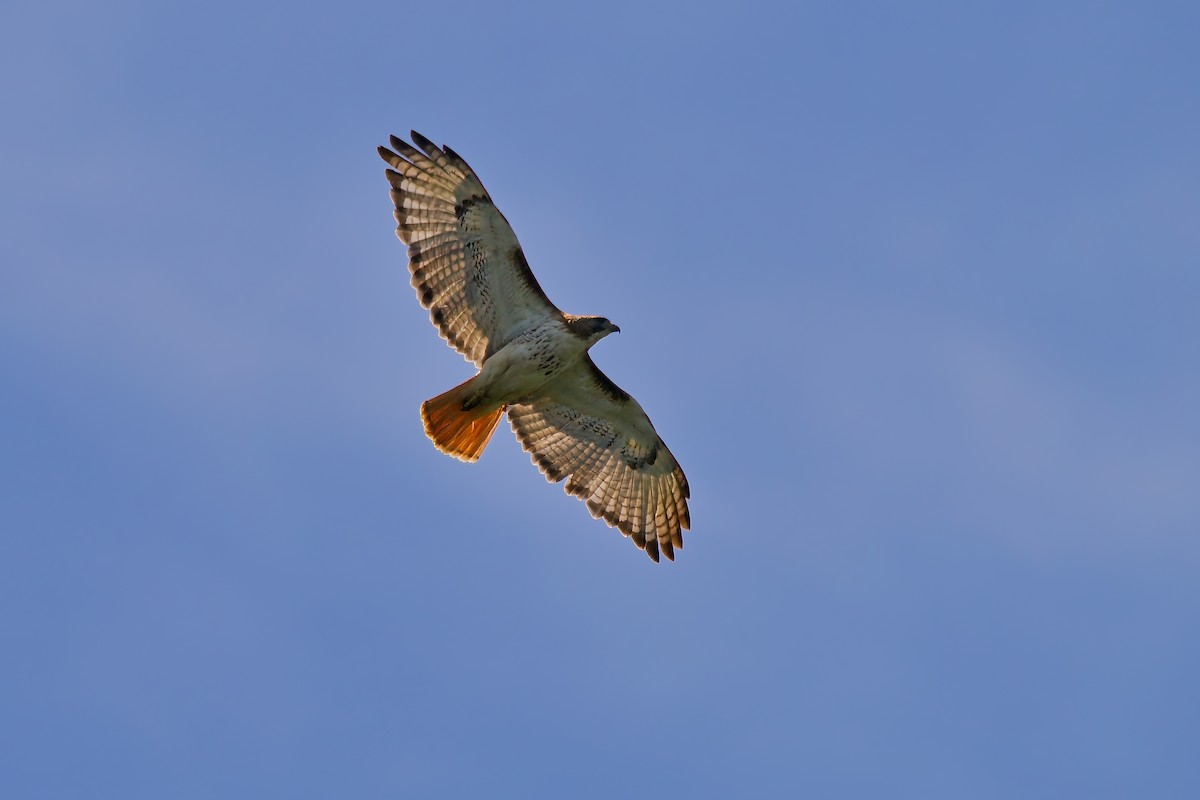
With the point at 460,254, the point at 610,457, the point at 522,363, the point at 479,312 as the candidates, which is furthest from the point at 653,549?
the point at 460,254

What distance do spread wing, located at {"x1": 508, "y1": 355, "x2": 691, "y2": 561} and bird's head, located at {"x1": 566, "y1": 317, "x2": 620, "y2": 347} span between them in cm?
75

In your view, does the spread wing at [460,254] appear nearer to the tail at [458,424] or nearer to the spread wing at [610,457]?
the tail at [458,424]

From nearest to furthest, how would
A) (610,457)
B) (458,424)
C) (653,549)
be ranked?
(458,424), (610,457), (653,549)

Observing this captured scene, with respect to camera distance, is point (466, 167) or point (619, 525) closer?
point (466, 167)

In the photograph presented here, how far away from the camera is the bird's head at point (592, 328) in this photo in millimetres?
14539

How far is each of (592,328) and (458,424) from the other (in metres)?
1.47

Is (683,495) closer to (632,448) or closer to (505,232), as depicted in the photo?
(632,448)

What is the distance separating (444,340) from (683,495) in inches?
115

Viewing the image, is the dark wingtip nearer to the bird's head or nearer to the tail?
the tail

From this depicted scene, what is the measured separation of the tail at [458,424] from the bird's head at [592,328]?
3.30 feet

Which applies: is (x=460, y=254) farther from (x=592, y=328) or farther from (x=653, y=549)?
(x=653, y=549)

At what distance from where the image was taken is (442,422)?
14766 millimetres

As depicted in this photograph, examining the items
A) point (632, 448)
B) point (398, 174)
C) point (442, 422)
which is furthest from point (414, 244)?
point (632, 448)

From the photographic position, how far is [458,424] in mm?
14828
